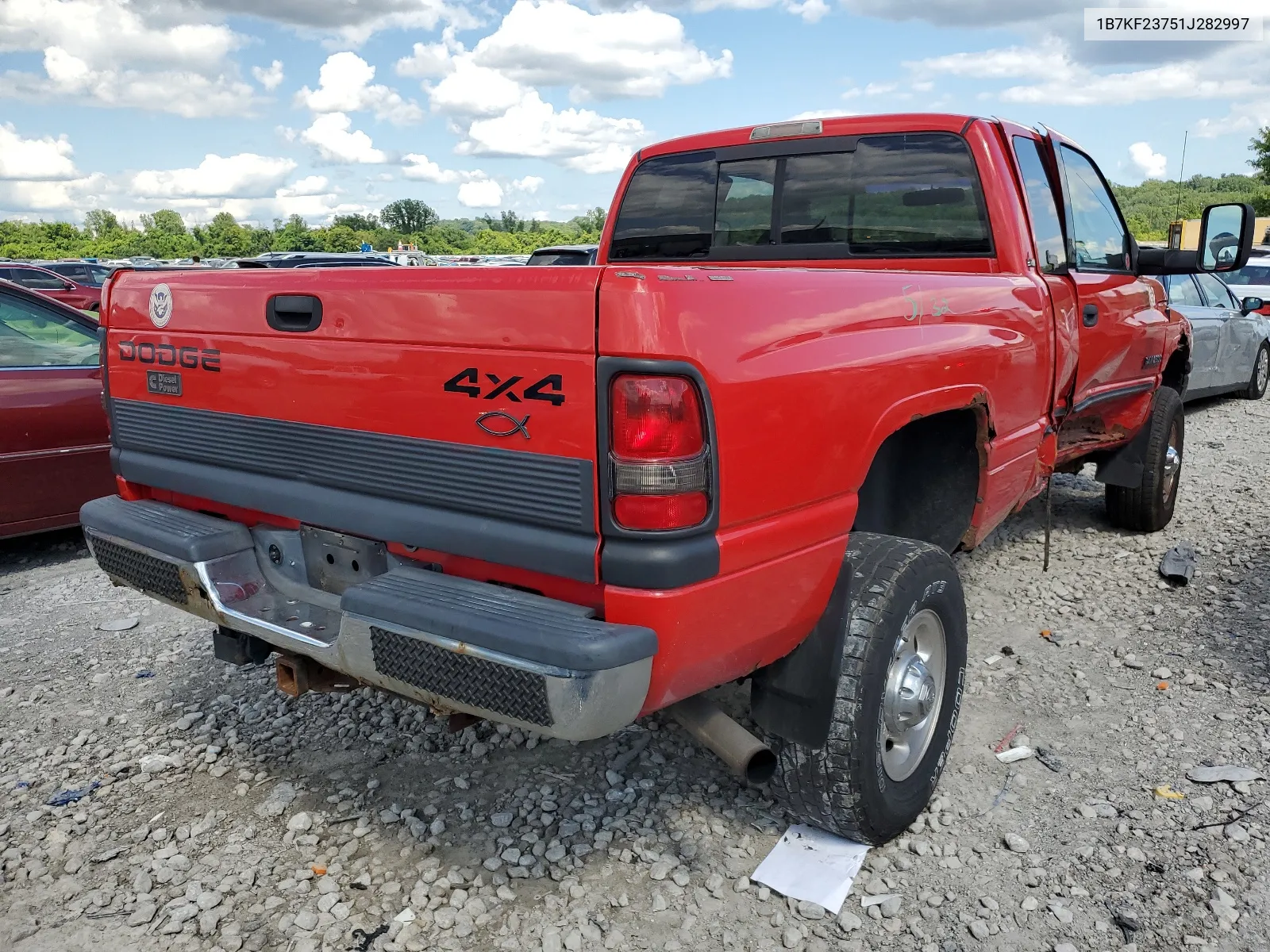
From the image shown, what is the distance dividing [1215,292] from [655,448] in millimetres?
10357

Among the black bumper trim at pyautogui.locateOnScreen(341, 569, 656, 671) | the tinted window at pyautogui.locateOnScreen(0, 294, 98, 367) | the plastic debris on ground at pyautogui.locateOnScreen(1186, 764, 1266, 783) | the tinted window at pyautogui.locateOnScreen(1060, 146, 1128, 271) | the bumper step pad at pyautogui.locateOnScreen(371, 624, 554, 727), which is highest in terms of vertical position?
the tinted window at pyautogui.locateOnScreen(1060, 146, 1128, 271)

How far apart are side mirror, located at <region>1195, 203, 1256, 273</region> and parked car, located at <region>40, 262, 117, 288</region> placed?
20400mm

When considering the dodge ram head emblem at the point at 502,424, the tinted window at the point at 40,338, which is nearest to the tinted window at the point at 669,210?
the dodge ram head emblem at the point at 502,424

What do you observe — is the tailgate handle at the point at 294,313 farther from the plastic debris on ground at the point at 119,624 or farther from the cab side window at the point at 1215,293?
the cab side window at the point at 1215,293

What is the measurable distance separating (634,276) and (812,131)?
2273 mm

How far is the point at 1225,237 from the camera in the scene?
453 centimetres

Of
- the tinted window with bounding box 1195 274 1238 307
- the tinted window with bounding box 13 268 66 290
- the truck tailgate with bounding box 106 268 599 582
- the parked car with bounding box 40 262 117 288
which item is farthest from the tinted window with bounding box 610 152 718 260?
the parked car with bounding box 40 262 117 288

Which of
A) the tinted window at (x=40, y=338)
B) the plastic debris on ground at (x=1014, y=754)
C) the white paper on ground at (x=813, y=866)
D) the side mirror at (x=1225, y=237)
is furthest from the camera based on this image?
the tinted window at (x=40, y=338)

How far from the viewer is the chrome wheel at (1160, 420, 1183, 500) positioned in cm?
561

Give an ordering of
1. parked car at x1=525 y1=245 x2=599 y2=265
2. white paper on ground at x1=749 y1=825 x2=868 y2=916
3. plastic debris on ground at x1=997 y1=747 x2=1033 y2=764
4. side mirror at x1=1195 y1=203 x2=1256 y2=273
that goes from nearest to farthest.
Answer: white paper on ground at x1=749 y1=825 x2=868 y2=916 → plastic debris on ground at x1=997 y1=747 x2=1033 y2=764 → side mirror at x1=1195 y1=203 x2=1256 y2=273 → parked car at x1=525 y1=245 x2=599 y2=265

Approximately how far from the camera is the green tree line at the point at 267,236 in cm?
7919

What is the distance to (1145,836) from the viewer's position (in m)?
2.84

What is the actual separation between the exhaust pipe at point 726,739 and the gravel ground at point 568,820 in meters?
0.37

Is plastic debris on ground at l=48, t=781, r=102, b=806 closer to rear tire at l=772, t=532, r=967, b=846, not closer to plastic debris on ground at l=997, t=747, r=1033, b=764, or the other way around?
rear tire at l=772, t=532, r=967, b=846
